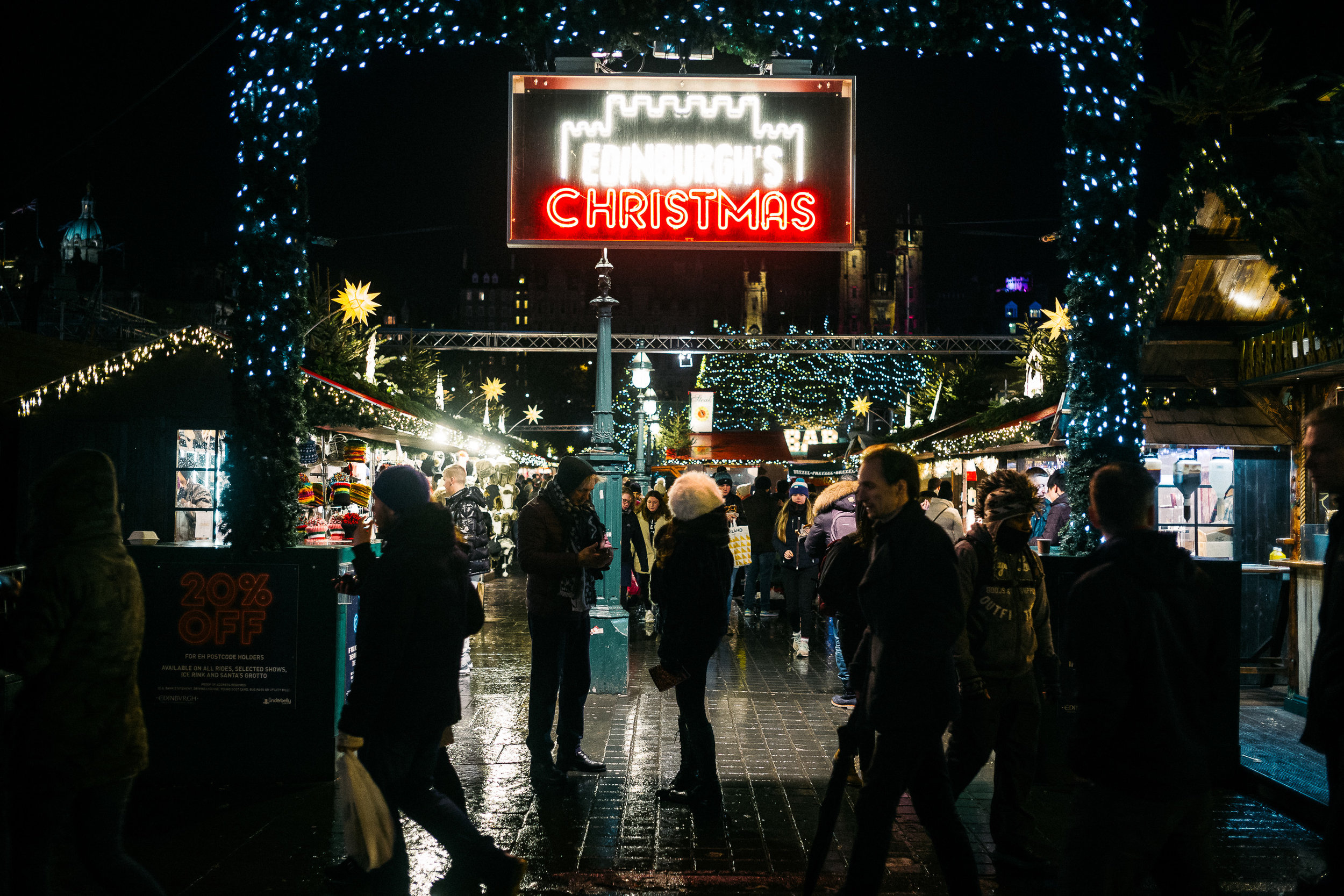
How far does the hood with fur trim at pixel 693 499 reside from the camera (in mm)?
5520

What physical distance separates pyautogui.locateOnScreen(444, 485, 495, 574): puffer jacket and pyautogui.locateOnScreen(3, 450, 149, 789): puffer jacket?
18.8ft

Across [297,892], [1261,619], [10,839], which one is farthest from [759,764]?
[1261,619]

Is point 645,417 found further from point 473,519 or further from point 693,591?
point 693,591

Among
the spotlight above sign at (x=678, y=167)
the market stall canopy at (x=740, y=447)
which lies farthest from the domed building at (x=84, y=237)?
the spotlight above sign at (x=678, y=167)

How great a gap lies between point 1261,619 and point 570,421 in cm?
10172

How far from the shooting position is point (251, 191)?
243 inches

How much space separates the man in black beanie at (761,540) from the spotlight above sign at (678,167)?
6678 mm

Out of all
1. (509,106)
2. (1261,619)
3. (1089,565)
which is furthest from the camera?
(1261,619)

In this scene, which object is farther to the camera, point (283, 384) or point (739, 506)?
point (739, 506)

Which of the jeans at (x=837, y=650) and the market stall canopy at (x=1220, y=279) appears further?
the market stall canopy at (x=1220, y=279)

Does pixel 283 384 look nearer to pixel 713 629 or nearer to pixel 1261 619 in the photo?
pixel 713 629

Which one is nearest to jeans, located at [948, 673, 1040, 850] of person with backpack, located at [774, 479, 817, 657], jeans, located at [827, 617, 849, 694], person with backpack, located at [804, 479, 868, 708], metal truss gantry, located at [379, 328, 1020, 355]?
person with backpack, located at [804, 479, 868, 708]

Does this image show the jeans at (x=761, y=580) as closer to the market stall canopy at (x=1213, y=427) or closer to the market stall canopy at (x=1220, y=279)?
the market stall canopy at (x=1213, y=427)

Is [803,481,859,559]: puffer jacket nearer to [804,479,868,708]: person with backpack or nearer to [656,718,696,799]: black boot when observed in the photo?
[804,479,868,708]: person with backpack
